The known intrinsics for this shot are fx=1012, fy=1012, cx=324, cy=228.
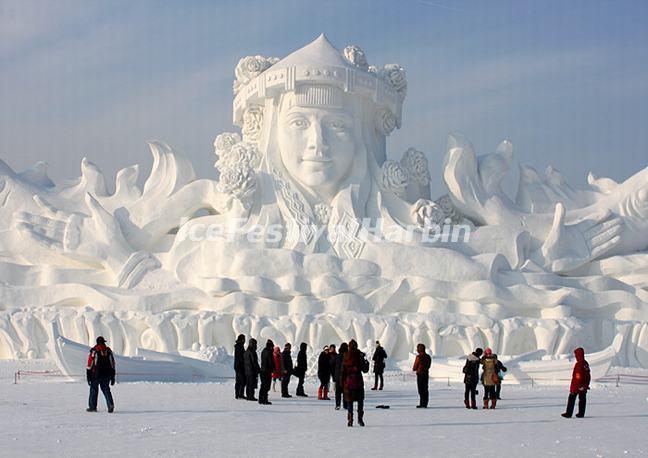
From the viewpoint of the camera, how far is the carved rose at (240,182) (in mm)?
25641

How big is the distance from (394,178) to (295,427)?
644 inches

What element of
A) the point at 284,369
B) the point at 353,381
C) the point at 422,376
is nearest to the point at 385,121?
the point at 284,369

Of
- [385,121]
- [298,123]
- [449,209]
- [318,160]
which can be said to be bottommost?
[449,209]

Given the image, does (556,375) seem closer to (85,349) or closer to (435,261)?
(435,261)

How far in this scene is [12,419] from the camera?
11.2 m

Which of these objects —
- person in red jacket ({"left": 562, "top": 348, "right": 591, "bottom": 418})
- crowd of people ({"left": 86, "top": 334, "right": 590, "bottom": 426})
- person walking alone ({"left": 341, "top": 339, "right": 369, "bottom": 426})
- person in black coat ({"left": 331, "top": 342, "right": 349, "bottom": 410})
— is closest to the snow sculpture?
crowd of people ({"left": 86, "top": 334, "right": 590, "bottom": 426})

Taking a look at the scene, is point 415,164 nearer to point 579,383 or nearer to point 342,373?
point 579,383

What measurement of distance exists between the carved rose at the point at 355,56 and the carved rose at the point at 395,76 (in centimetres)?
70

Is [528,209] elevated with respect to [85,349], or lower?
elevated

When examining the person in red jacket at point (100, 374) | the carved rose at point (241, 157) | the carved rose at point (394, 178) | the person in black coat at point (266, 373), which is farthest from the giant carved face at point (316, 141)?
the person in red jacket at point (100, 374)

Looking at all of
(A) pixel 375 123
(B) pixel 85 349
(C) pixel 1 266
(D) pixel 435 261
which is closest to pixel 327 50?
(A) pixel 375 123

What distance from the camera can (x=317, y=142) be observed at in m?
25.8

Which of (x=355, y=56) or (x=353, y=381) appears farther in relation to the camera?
(x=355, y=56)

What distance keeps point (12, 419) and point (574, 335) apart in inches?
619
